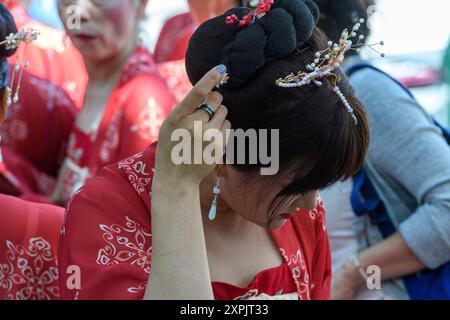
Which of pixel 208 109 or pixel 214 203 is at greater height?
pixel 208 109

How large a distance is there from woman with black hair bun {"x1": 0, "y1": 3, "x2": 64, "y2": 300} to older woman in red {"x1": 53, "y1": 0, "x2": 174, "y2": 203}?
0.71 metres

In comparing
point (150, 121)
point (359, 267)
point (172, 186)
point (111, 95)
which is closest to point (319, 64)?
point (172, 186)

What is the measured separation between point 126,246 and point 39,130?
1477 millimetres

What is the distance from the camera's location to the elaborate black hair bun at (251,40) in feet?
4.96

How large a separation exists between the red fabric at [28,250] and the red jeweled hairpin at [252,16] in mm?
612

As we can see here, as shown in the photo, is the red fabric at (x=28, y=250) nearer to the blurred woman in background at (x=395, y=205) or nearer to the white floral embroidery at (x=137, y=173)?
the white floral embroidery at (x=137, y=173)

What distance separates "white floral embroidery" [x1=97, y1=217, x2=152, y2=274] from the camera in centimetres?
151

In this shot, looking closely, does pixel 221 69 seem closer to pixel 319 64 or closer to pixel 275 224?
pixel 319 64

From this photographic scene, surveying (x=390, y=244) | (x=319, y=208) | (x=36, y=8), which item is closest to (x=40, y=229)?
(x=319, y=208)

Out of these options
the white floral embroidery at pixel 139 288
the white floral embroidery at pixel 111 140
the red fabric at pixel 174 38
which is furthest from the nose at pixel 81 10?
the white floral embroidery at pixel 139 288

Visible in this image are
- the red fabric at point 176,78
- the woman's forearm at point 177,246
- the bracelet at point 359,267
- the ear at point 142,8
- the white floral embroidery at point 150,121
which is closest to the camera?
the woman's forearm at point 177,246

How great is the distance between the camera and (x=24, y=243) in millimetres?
1785

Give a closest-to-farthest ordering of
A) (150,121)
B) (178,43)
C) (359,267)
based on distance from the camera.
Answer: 1. (359,267)
2. (150,121)
3. (178,43)

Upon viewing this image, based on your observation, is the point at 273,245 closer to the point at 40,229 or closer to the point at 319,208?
the point at 319,208
